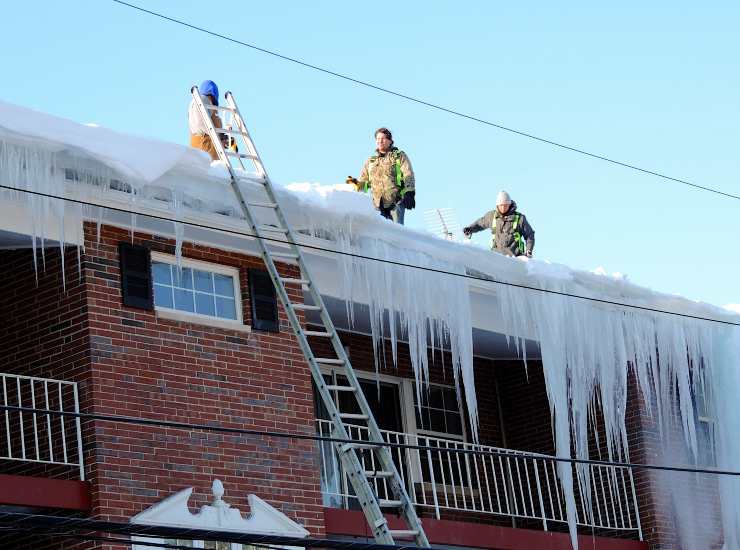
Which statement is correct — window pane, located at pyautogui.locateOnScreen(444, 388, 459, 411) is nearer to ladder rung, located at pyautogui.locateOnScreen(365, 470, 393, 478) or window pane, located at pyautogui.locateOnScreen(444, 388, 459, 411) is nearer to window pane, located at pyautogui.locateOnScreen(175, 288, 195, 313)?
window pane, located at pyautogui.locateOnScreen(175, 288, 195, 313)

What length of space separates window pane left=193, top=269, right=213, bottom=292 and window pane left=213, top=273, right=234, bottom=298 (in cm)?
8

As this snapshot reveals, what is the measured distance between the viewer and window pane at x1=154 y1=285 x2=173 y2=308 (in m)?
14.6

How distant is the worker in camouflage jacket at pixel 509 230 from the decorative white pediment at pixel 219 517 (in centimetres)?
513

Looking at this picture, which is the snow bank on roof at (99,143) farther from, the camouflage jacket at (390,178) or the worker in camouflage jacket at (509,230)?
the worker in camouflage jacket at (509,230)

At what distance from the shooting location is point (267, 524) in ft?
47.6

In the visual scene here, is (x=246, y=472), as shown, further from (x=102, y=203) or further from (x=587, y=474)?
(x=587, y=474)

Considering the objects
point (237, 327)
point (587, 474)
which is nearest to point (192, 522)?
point (237, 327)

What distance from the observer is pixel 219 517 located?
14.1m

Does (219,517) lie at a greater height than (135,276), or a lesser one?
lesser

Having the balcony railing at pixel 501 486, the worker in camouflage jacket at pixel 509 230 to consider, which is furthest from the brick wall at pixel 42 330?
the worker in camouflage jacket at pixel 509 230

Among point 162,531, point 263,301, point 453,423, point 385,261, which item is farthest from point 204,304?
point 162,531

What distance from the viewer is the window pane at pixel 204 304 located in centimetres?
1491

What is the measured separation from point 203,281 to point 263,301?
2.25 feet

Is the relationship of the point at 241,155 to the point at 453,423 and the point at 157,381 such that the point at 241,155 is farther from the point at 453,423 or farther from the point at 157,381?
the point at 453,423
